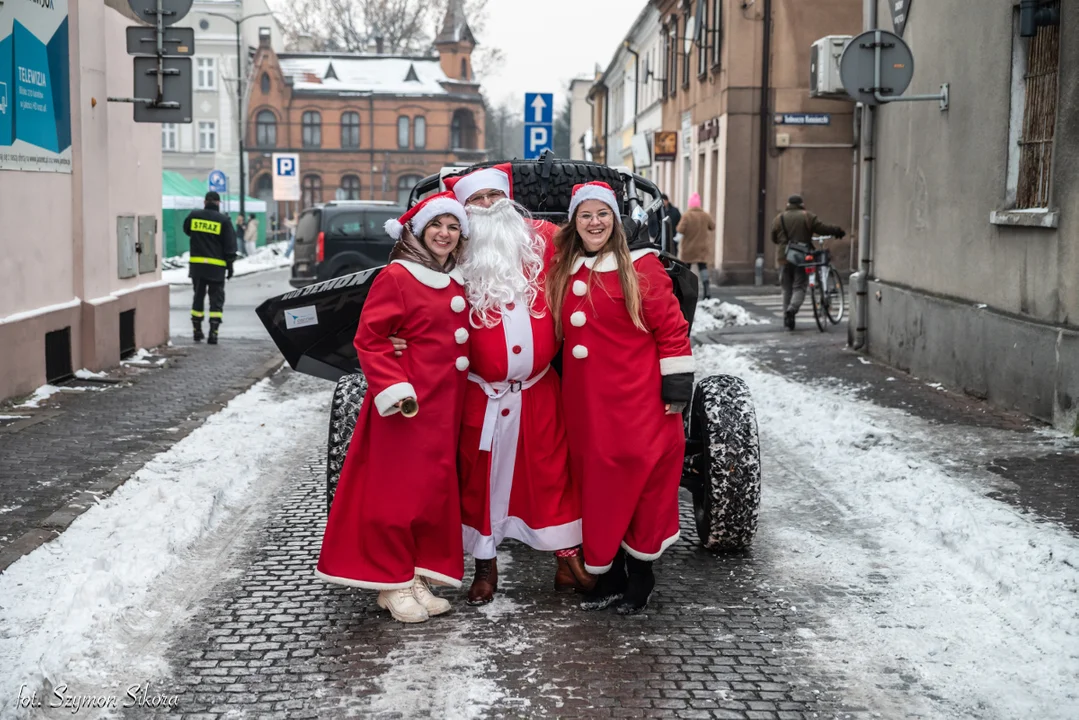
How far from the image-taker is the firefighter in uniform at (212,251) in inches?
606

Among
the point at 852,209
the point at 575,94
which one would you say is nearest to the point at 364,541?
the point at 852,209

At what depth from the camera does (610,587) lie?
204 inches

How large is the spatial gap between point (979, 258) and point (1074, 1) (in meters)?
2.39

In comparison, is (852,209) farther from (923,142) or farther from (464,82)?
(464,82)

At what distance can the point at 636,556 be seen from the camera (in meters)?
5.01

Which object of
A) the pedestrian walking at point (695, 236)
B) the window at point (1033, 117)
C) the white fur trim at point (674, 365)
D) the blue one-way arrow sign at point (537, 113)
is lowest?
the white fur trim at point (674, 365)

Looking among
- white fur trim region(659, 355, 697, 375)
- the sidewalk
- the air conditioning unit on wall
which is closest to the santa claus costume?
white fur trim region(659, 355, 697, 375)

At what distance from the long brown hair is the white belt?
0.93 feet

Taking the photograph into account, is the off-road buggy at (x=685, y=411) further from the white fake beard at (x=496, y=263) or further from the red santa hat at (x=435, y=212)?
the red santa hat at (x=435, y=212)

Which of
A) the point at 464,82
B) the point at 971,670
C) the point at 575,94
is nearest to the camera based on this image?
the point at 971,670

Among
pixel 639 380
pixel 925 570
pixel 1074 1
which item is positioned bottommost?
pixel 925 570

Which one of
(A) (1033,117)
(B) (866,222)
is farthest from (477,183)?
(B) (866,222)

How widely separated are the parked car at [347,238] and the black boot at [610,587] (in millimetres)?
15682

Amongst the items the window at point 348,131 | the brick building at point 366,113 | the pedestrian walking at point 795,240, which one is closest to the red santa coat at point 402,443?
the pedestrian walking at point 795,240
